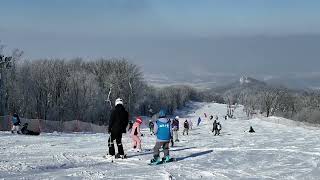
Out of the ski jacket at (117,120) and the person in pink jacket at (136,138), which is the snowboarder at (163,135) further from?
the person in pink jacket at (136,138)

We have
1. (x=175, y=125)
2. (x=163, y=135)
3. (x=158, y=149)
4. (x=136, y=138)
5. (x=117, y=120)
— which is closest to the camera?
(x=158, y=149)

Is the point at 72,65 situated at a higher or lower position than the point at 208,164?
higher

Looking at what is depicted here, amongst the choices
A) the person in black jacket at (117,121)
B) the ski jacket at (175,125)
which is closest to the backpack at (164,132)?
the person in black jacket at (117,121)

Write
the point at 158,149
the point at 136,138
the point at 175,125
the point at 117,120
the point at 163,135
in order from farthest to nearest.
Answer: the point at 175,125, the point at 136,138, the point at 117,120, the point at 163,135, the point at 158,149

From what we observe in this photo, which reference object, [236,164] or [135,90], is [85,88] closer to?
[135,90]

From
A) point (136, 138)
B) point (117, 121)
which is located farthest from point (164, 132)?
point (136, 138)

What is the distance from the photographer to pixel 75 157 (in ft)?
55.6

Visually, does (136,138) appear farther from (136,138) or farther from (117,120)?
(117,120)

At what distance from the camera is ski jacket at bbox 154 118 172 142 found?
16.0 metres

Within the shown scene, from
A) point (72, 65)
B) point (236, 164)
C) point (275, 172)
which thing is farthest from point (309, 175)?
point (72, 65)

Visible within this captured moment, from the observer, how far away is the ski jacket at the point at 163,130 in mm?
16000

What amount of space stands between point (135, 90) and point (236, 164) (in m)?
80.3

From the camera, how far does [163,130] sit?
16.1 metres

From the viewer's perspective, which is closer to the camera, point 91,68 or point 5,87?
point 5,87
